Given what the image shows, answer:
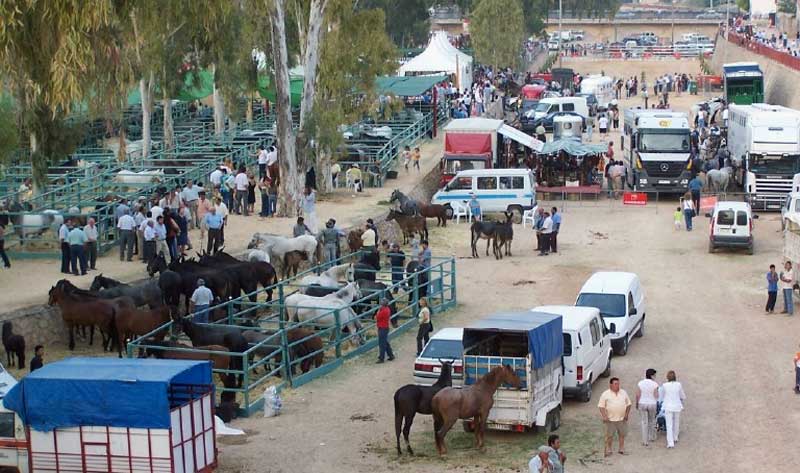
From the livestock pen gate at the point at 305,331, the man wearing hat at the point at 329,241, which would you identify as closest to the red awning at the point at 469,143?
the man wearing hat at the point at 329,241

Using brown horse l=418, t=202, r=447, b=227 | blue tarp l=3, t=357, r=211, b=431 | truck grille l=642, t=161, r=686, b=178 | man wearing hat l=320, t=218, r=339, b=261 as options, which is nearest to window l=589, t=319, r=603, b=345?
blue tarp l=3, t=357, r=211, b=431

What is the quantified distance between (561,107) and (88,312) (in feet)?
133

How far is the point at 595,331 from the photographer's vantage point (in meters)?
22.5

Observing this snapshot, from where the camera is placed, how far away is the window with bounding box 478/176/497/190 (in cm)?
4353

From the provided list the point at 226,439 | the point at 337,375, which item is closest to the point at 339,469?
the point at 226,439

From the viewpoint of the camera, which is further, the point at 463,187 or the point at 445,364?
the point at 463,187

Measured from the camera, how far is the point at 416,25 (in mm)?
102688

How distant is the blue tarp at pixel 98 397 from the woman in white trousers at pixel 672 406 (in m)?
6.95

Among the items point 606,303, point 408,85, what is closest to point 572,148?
point 408,85

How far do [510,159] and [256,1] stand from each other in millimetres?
15933

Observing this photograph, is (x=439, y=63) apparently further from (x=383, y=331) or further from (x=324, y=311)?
(x=383, y=331)

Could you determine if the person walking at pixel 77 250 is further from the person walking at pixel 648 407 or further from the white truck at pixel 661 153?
the white truck at pixel 661 153

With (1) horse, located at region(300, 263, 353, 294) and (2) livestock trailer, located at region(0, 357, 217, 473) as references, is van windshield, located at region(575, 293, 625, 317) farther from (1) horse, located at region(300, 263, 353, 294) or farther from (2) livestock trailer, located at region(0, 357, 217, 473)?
(2) livestock trailer, located at region(0, 357, 217, 473)

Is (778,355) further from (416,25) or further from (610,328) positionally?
(416,25)
